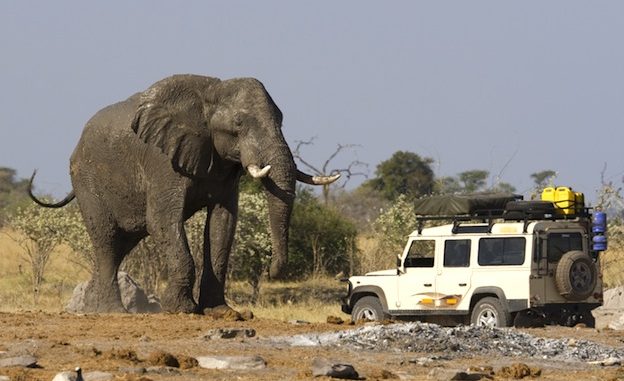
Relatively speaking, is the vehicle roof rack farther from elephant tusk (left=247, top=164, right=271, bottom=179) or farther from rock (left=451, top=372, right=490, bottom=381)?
rock (left=451, top=372, right=490, bottom=381)

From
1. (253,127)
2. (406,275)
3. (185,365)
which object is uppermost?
(253,127)

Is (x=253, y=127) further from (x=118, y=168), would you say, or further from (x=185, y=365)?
(x=185, y=365)

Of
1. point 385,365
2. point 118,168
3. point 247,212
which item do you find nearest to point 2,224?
point 247,212

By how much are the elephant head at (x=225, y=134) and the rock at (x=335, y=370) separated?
4989 mm

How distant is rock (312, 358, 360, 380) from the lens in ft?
42.0

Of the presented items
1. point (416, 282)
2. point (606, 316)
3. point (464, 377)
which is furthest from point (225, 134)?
point (606, 316)

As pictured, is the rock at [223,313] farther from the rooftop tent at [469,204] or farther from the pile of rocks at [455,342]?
the rooftop tent at [469,204]

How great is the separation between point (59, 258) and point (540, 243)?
21331 mm

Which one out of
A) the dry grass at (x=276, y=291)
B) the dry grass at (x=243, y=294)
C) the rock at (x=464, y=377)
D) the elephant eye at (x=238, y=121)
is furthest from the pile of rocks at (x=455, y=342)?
the dry grass at (x=276, y=291)

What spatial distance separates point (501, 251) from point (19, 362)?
8550mm

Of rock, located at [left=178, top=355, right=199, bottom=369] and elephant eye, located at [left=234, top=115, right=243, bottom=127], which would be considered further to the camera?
elephant eye, located at [left=234, top=115, right=243, bottom=127]

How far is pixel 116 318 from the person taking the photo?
18391 mm

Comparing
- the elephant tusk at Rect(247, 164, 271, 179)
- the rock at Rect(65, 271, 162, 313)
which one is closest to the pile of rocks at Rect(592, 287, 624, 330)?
the elephant tusk at Rect(247, 164, 271, 179)

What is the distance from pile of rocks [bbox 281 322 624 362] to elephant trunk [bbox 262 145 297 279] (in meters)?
2.37
